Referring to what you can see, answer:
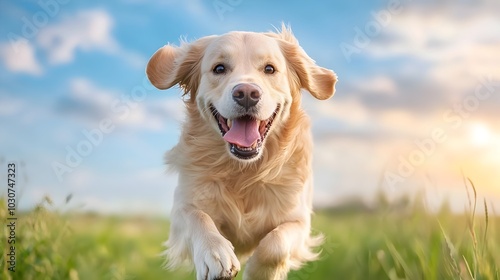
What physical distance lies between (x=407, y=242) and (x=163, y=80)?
235 cm

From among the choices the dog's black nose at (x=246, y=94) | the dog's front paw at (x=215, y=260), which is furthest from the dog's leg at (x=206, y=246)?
the dog's black nose at (x=246, y=94)

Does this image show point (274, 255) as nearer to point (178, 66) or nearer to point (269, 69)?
point (269, 69)

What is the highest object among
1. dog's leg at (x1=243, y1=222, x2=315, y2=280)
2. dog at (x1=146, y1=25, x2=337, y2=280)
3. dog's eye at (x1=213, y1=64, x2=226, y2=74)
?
dog's eye at (x1=213, y1=64, x2=226, y2=74)

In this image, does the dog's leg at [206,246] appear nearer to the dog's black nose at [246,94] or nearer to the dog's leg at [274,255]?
the dog's leg at [274,255]

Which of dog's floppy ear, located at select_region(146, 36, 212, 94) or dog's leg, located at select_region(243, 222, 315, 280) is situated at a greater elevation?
dog's floppy ear, located at select_region(146, 36, 212, 94)

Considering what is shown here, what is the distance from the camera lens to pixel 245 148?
4.31m

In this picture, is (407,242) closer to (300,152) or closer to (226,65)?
(300,152)

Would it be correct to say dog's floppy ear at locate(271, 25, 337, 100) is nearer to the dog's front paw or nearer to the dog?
the dog

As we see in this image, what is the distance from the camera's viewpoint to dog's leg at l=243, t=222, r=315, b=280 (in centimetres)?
423

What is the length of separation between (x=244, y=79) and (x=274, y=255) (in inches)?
48.1

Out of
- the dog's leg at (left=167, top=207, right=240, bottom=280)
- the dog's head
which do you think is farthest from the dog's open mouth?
the dog's leg at (left=167, top=207, right=240, bottom=280)

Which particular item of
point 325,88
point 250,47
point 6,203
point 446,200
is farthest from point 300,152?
point 6,203

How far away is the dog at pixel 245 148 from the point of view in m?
4.28

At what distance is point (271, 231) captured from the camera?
14.6 feet
